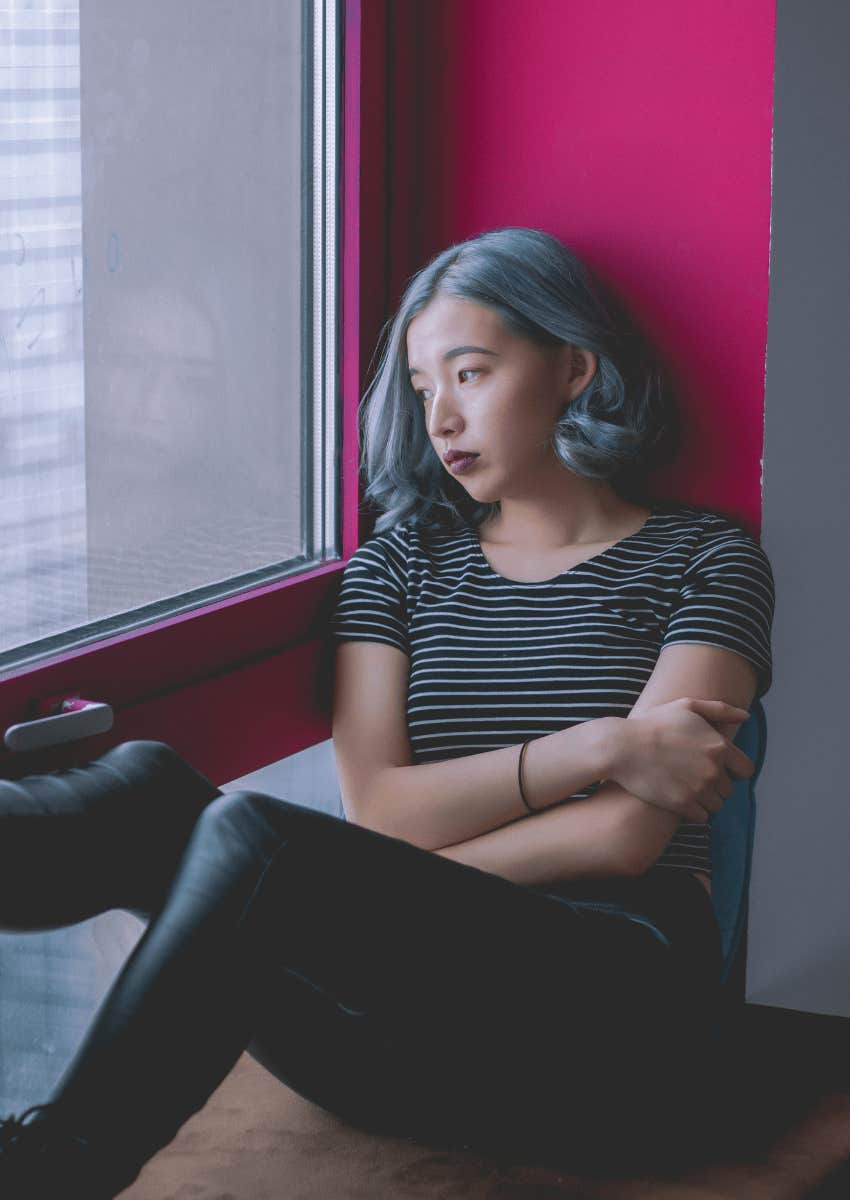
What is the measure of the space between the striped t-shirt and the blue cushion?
4cm

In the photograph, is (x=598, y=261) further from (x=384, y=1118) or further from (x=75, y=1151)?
(x=75, y=1151)

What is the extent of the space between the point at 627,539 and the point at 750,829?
0.36 m

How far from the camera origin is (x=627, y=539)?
1598 millimetres

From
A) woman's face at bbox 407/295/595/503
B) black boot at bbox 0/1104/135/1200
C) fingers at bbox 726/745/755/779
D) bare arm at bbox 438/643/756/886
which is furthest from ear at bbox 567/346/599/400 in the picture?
Result: black boot at bbox 0/1104/135/1200

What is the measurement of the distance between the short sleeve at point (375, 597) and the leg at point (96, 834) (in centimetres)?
36

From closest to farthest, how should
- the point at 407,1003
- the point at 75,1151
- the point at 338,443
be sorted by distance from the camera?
the point at 75,1151 < the point at 407,1003 < the point at 338,443

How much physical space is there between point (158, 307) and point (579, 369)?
48cm

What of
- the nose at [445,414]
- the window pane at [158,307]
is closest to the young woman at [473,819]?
the nose at [445,414]

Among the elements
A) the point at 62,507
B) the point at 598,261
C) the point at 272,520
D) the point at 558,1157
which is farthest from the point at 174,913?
the point at 598,261

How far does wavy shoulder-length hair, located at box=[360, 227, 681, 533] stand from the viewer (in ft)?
5.17

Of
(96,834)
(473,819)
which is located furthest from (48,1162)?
(473,819)

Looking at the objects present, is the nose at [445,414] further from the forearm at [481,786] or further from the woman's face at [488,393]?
the forearm at [481,786]

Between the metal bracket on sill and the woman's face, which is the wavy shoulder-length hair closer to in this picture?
the woman's face

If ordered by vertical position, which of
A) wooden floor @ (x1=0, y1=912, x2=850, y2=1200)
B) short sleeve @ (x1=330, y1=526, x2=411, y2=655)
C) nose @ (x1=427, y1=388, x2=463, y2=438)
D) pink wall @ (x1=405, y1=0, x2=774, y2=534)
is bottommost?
wooden floor @ (x1=0, y1=912, x2=850, y2=1200)
